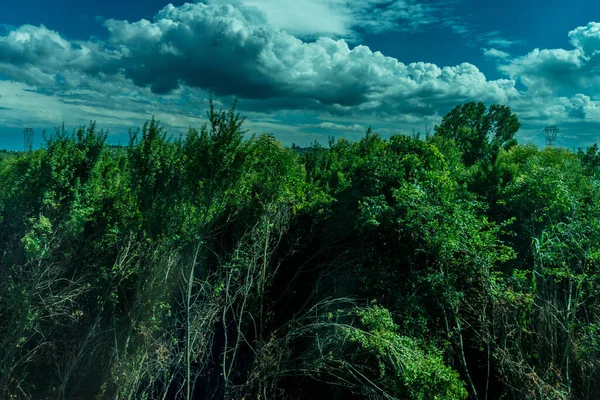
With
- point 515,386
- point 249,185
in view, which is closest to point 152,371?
point 249,185

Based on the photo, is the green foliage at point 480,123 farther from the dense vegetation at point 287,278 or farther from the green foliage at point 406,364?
the green foliage at point 406,364

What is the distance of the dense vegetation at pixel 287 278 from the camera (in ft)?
30.5

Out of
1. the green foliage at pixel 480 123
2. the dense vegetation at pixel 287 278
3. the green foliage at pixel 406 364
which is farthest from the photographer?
the green foliage at pixel 480 123

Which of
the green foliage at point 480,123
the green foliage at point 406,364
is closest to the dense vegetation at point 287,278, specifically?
the green foliage at point 406,364

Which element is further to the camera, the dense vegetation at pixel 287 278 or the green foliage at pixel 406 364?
the dense vegetation at pixel 287 278

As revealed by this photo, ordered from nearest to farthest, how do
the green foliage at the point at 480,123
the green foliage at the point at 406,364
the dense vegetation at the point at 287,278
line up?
the green foliage at the point at 406,364 < the dense vegetation at the point at 287,278 < the green foliage at the point at 480,123

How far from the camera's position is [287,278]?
1389cm

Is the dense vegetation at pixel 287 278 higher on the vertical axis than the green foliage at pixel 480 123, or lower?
lower

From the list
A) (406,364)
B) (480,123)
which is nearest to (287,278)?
(406,364)

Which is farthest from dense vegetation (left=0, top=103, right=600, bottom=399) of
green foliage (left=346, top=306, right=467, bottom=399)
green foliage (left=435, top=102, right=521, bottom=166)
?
green foliage (left=435, top=102, right=521, bottom=166)

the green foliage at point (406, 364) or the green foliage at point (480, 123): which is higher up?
the green foliage at point (480, 123)

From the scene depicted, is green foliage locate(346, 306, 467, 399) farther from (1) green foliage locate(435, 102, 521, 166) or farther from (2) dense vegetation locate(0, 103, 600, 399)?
(1) green foliage locate(435, 102, 521, 166)

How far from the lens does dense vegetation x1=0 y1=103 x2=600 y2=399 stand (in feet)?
30.5

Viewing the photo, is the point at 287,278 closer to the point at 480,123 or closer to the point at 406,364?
the point at 406,364
